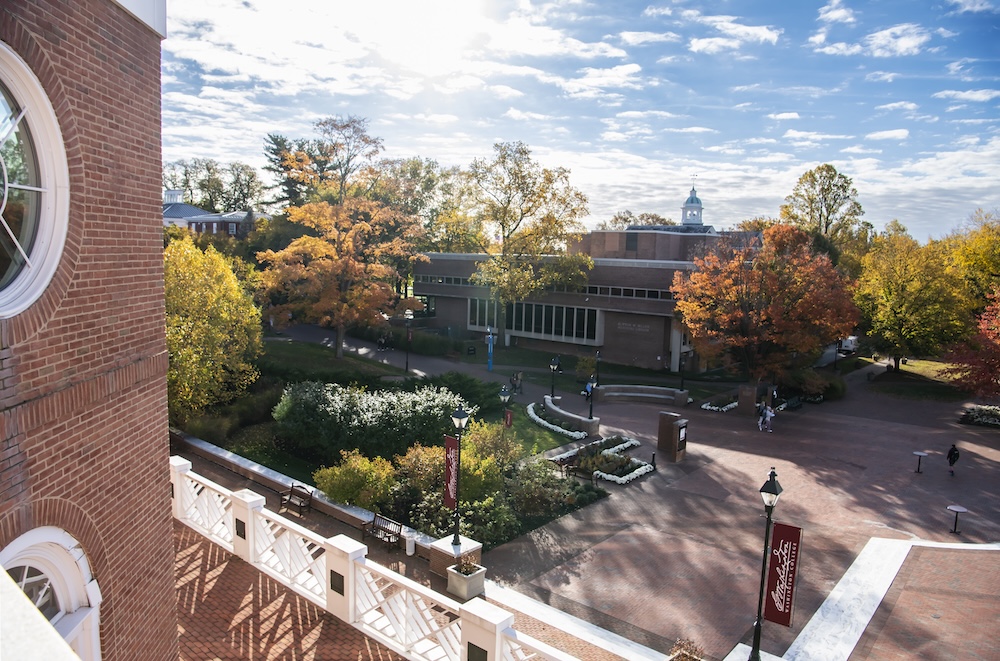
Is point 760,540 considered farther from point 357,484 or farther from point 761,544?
point 357,484

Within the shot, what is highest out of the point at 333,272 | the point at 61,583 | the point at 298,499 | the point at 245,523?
the point at 333,272

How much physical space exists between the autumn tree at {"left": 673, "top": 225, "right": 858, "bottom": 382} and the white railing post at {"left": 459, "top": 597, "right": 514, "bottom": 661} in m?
22.4

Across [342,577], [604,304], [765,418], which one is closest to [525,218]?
[604,304]

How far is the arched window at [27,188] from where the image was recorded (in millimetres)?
4551

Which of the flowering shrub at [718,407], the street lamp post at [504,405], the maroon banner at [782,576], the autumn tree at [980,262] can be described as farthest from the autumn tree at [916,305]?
the maroon banner at [782,576]

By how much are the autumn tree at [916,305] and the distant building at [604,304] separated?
426 inches

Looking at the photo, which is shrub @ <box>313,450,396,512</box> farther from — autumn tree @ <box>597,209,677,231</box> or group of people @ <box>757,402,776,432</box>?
autumn tree @ <box>597,209,677,231</box>

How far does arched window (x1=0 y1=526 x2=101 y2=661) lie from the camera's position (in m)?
4.95

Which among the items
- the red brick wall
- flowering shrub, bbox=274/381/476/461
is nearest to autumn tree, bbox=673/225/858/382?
flowering shrub, bbox=274/381/476/461

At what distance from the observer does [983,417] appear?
28000mm

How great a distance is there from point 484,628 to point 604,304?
110ft

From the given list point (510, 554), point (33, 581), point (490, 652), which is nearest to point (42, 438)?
point (33, 581)

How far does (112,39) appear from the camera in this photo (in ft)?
18.4

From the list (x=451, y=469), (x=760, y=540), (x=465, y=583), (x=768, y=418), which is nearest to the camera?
(x=465, y=583)
